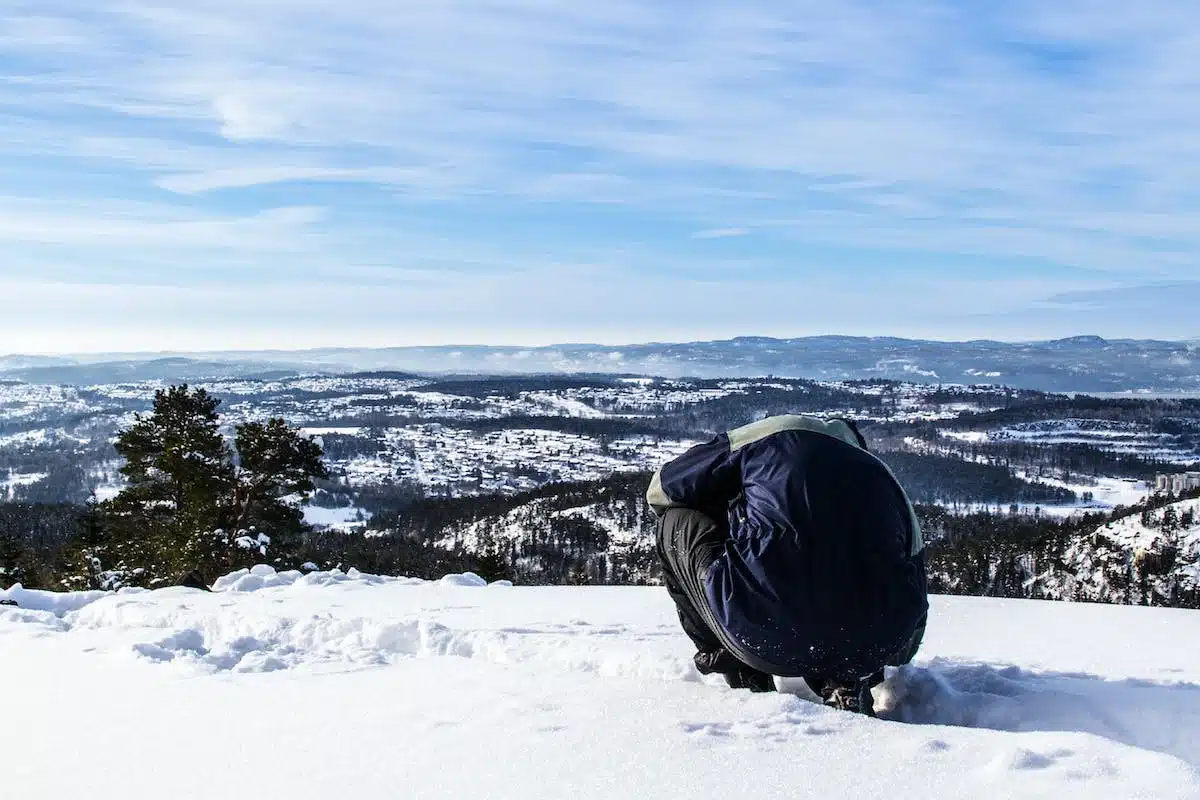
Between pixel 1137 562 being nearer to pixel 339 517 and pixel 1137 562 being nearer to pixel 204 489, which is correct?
pixel 204 489

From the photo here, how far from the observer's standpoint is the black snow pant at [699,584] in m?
4.03

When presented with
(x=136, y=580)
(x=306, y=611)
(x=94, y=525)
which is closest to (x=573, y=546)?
(x=94, y=525)

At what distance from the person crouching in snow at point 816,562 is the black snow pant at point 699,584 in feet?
0.15

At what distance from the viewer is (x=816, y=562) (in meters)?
3.62

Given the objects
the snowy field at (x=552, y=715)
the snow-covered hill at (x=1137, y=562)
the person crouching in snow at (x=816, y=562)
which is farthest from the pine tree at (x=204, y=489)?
the snow-covered hill at (x=1137, y=562)

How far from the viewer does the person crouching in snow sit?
3.62 m

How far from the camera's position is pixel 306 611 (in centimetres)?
712

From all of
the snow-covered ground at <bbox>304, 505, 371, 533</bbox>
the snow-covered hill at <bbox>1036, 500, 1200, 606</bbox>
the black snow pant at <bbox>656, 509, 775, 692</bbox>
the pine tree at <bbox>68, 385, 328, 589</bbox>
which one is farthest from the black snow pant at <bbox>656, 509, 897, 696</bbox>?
the snow-covered ground at <bbox>304, 505, 371, 533</bbox>

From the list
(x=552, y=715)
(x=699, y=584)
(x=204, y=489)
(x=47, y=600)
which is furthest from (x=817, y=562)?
(x=204, y=489)

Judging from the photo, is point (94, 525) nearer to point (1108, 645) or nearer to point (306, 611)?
point (306, 611)

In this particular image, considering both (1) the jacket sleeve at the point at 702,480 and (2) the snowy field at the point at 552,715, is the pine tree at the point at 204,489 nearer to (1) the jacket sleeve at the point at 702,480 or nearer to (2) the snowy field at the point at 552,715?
(2) the snowy field at the point at 552,715

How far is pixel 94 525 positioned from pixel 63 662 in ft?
99.2

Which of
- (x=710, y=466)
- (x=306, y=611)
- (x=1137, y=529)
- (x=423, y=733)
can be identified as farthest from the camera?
(x=1137, y=529)

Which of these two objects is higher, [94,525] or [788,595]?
[788,595]
